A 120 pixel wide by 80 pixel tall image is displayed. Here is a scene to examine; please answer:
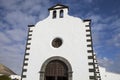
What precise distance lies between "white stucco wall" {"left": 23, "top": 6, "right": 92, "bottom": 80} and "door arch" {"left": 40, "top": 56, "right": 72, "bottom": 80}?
333 millimetres

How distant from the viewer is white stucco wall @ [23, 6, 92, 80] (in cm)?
1186

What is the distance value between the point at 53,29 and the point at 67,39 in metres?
1.88

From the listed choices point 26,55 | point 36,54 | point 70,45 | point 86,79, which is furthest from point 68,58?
point 26,55

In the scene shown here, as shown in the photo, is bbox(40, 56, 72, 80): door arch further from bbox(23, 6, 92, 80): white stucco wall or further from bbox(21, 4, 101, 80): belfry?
bbox(23, 6, 92, 80): white stucco wall

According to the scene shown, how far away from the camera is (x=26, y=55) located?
13.7m

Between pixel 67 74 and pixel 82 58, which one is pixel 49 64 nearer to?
pixel 67 74

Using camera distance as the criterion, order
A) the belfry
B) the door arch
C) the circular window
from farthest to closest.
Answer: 1. the circular window
2. the door arch
3. the belfry

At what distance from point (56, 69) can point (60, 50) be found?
1702 mm

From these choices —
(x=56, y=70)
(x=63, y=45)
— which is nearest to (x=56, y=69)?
(x=56, y=70)

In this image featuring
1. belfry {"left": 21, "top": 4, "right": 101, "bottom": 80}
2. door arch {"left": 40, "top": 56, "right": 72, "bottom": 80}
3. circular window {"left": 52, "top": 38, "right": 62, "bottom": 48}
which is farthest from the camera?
circular window {"left": 52, "top": 38, "right": 62, "bottom": 48}

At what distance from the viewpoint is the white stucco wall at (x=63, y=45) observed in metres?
11.9

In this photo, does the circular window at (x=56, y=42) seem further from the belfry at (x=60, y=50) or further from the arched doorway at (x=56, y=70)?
the arched doorway at (x=56, y=70)

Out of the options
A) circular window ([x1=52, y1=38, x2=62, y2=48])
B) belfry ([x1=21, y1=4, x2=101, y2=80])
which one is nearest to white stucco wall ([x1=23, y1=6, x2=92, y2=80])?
belfry ([x1=21, y1=4, x2=101, y2=80])

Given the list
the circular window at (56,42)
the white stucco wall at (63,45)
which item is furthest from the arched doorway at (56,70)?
the circular window at (56,42)
